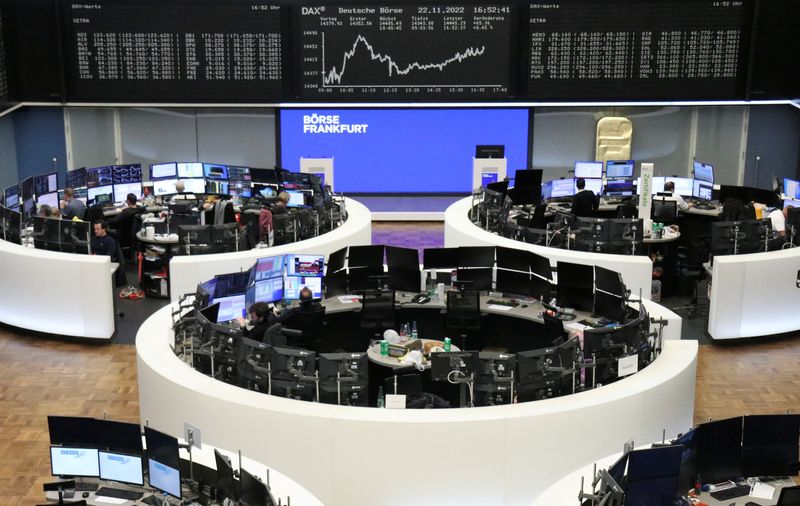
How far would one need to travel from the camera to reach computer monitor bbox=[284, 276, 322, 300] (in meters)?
10.5

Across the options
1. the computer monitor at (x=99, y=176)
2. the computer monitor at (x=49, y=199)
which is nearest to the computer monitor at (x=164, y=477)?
the computer monitor at (x=49, y=199)

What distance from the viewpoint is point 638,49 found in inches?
621

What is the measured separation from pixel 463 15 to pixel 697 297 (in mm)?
5582

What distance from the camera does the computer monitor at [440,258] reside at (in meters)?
10.9

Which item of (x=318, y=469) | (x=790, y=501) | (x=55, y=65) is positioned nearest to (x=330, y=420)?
(x=318, y=469)

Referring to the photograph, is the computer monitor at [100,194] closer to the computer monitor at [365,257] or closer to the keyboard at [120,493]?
the computer monitor at [365,257]

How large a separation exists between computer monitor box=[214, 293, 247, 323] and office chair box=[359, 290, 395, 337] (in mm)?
1285

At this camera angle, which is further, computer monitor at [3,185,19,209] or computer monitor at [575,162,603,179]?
computer monitor at [575,162,603,179]

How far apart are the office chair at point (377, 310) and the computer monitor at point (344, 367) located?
2489mm

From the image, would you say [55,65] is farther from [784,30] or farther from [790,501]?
[790,501]

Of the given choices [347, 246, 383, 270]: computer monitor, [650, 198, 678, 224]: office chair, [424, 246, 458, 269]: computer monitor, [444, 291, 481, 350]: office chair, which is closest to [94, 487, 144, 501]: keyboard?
[444, 291, 481, 350]: office chair

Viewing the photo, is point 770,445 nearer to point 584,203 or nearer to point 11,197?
point 584,203

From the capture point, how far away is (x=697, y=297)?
44.1 feet

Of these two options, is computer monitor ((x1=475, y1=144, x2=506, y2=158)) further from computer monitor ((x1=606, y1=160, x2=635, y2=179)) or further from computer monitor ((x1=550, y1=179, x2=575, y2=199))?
computer monitor ((x1=606, y1=160, x2=635, y2=179))
